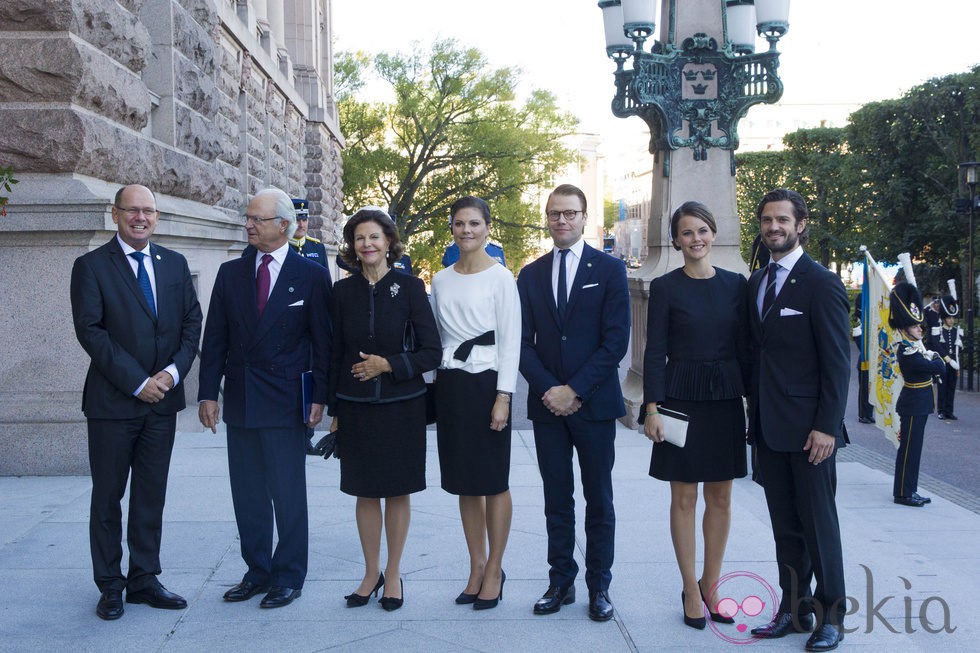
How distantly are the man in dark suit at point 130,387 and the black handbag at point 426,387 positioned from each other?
3.54ft

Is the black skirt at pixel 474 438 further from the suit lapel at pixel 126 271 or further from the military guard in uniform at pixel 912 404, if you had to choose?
the military guard in uniform at pixel 912 404

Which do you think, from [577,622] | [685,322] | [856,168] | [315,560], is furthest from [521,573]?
[856,168]

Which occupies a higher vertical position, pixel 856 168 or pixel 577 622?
pixel 856 168

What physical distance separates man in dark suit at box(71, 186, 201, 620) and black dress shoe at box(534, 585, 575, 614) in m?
1.75

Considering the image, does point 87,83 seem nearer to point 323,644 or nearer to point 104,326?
point 104,326

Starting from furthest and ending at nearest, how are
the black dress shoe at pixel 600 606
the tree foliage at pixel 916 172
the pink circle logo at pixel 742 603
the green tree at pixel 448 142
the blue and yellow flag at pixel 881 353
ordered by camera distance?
the green tree at pixel 448 142 → the tree foliage at pixel 916 172 → the blue and yellow flag at pixel 881 353 → the black dress shoe at pixel 600 606 → the pink circle logo at pixel 742 603

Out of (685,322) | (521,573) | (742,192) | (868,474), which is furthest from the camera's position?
(742,192)

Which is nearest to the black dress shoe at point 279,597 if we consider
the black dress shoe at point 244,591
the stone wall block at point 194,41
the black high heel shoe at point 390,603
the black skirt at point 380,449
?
the black dress shoe at point 244,591

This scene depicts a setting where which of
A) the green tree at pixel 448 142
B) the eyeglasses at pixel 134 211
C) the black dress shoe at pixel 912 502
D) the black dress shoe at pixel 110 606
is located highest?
the green tree at pixel 448 142

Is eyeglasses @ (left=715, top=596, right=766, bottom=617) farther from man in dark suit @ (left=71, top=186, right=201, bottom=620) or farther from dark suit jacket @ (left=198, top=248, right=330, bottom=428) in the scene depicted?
man in dark suit @ (left=71, top=186, right=201, bottom=620)

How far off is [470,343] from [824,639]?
6.83 feet

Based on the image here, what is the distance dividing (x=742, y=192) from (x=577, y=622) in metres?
53.7

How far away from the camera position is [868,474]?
30.8 feet

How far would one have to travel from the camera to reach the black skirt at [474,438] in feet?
15.7
